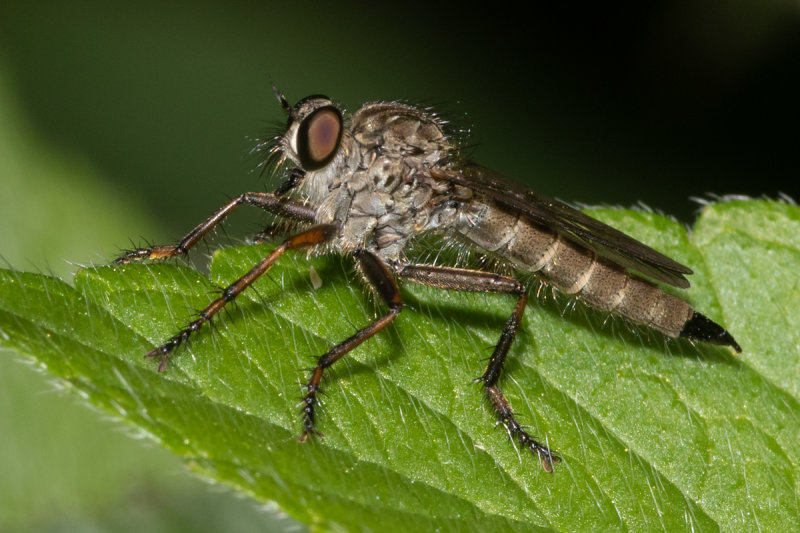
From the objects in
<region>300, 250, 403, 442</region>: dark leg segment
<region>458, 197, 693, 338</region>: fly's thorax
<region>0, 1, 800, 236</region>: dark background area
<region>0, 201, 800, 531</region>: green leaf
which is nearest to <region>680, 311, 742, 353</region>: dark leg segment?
<region>0, 201, 800, 531</region>: green leaf

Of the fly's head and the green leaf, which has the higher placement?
the fly's head

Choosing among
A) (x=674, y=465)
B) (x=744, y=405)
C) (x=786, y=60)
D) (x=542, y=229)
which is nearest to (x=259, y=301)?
(x=542, y=229)

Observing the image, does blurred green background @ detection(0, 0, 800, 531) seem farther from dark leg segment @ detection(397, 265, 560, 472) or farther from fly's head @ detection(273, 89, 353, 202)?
dark leg segment @ detection(397, 265, 560, 472)

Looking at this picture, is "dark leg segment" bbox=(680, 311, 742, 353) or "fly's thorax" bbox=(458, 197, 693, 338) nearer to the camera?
"dark leg segment" bbox=(680, 311, 742, 353)

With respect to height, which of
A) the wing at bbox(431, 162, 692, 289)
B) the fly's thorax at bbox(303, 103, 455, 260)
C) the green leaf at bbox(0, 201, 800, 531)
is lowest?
the green leaf at bbox(0, 201, 800, 531)

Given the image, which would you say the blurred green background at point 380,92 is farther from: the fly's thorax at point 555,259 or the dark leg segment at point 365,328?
the dark leg segment at point 365,328

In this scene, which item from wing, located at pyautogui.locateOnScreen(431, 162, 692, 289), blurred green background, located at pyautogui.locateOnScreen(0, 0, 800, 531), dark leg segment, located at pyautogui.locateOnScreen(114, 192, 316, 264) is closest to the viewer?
dark leg segment, located at pyautogui.locateOnScreen(114, 192, 316, 264)

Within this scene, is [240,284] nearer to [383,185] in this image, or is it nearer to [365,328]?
[365,328]
